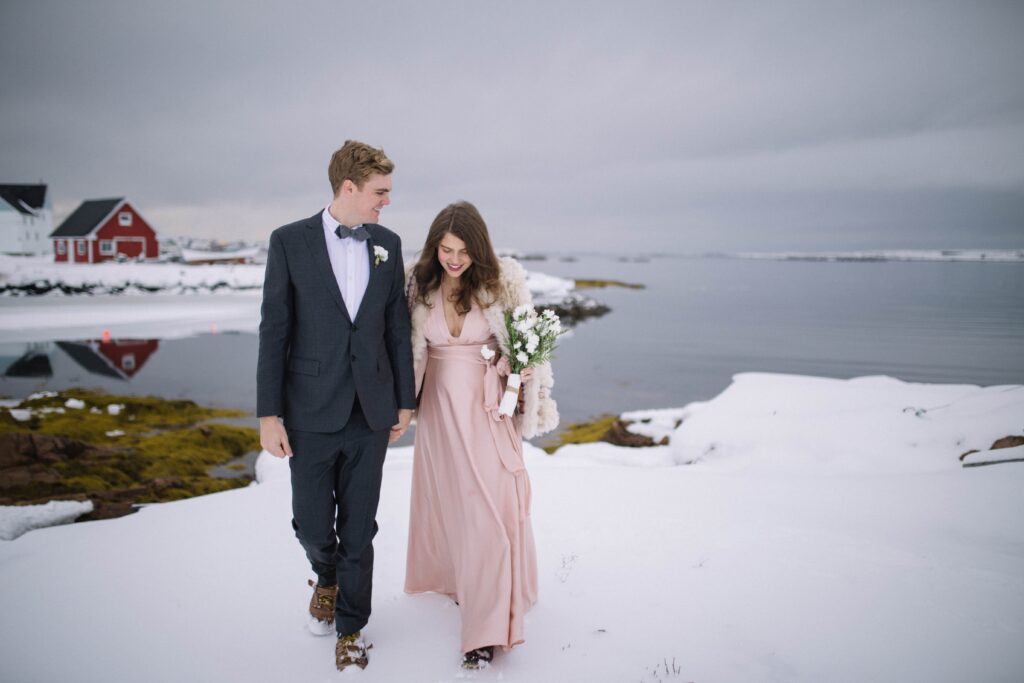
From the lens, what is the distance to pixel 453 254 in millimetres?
3277

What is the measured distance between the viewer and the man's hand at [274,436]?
3.03m

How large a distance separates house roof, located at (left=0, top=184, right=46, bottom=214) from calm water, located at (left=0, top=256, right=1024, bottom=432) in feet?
78.7

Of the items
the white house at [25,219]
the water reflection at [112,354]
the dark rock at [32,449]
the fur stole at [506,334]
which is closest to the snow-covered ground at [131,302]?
the water reflection at [112,354]

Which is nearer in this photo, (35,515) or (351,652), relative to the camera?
(351,652)

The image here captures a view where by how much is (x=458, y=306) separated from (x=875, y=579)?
137 inches

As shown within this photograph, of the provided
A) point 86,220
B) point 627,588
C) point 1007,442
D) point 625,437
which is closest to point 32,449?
point 627,588

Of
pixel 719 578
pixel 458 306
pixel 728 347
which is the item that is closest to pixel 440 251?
pixel 458 306

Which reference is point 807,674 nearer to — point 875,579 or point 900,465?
point 875,579

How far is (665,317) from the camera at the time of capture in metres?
40.4

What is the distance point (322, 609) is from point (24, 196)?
150ft

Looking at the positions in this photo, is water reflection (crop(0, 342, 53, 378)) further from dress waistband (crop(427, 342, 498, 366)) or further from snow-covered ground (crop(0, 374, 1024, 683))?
dress waistband (crop(427, 342, 498, 366))

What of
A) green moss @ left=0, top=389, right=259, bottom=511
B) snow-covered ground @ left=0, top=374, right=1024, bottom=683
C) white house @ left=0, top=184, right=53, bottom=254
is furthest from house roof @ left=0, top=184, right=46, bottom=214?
snow-covered ground @ left=0, top=374, right=1024, bottom=683

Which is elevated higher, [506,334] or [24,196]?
[24,196]

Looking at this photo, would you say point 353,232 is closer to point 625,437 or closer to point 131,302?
point 625,437
